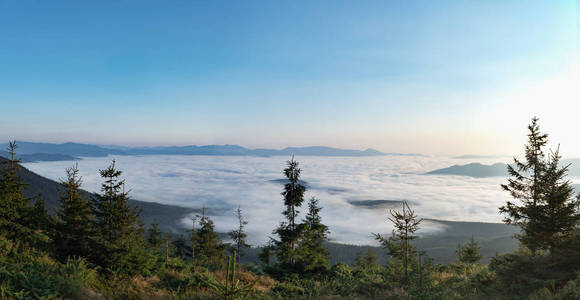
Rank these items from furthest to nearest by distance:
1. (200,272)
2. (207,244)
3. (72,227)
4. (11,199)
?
(207,244)
(72,227)
(200,272)
(11,199)

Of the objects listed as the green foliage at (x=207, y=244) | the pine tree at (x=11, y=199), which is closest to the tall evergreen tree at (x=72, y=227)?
the pine tree at (x=11, y=199)

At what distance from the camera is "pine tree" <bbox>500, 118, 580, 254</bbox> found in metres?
12.7

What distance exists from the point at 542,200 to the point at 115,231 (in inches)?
885

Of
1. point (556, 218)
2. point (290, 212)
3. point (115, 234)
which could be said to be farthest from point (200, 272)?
point (556, 218)

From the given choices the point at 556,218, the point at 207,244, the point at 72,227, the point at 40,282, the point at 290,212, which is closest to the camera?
the point at 40,282

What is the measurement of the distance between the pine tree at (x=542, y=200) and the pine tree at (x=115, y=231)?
64.7ft

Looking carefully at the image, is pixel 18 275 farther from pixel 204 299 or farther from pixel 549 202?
pixel 549 202

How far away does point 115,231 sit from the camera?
49.0ft

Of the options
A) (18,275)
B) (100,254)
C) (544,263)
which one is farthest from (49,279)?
(544,263)

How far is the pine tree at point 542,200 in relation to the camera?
41.7ft

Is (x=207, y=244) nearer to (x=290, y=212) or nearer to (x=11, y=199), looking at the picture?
(x=290, y=212)

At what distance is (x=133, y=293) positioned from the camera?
946 centimetres

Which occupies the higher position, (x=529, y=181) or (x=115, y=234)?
(x=529, y=181)

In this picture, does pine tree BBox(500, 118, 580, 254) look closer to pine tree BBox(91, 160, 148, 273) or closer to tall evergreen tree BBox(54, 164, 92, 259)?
pine tree BBox(91, 160, 148, 273)
